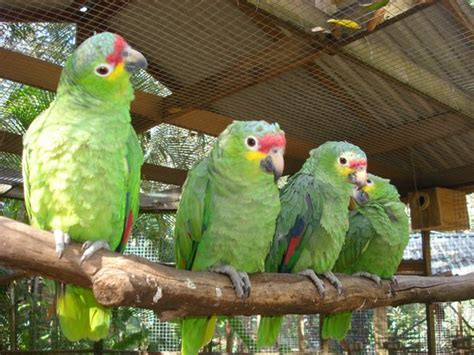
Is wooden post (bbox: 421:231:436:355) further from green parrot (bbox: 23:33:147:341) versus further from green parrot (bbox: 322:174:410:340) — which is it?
green parrot (bbox: 23:33:147:341)

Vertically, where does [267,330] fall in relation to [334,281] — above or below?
below

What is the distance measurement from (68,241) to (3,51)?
4.08 feet

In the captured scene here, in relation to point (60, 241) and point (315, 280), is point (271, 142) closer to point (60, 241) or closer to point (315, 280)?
point (315, 280)

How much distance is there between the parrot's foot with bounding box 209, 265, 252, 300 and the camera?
1.98 metres

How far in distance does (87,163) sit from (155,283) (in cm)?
57

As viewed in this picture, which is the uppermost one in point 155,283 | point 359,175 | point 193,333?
point 359,175

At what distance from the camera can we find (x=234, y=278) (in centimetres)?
204

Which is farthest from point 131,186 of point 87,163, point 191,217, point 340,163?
point 340,163

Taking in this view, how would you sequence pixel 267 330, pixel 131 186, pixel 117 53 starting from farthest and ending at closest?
pixel 267 330
pixel 131 186
pixel 117 53

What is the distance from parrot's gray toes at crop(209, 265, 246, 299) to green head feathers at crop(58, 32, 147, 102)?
0.90 m

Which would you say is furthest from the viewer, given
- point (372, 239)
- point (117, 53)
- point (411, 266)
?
point (411, 266)

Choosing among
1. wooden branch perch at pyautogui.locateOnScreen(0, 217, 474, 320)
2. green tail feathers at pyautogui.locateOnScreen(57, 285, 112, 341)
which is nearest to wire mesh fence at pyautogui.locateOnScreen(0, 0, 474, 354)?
green tail feathers at pyautogui.locateOnScreen(57, 285, 112, 341)

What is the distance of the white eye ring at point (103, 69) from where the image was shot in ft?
6.41

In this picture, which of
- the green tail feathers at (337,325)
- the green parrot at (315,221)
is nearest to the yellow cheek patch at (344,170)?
the green parrot at (315,221)
